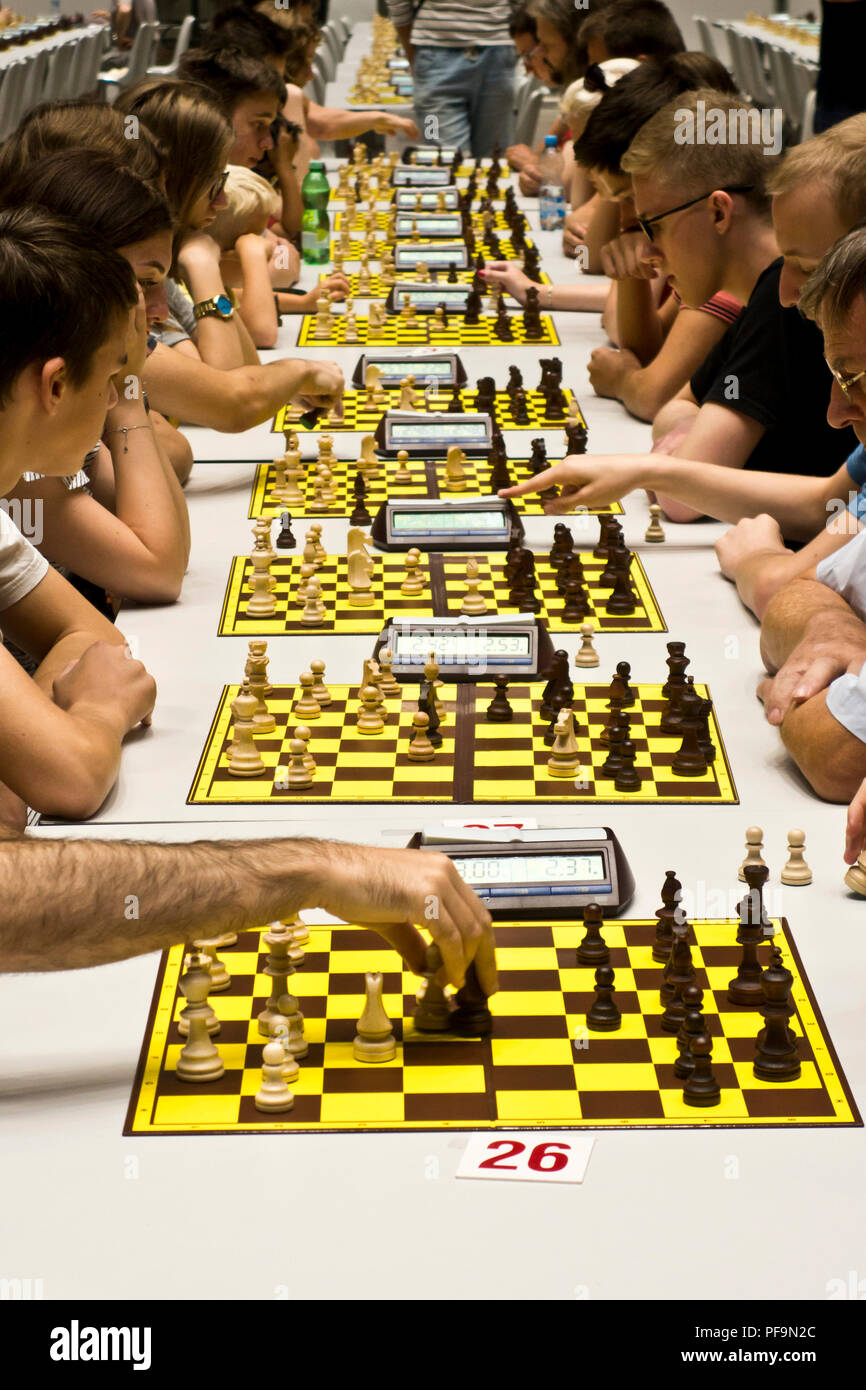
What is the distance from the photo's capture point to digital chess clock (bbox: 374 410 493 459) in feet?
13.1

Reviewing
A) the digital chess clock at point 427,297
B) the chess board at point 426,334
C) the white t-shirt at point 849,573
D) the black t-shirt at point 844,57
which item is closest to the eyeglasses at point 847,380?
the white t-shirt at point 849,573

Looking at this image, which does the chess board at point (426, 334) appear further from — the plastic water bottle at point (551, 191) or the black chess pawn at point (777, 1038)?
the black chess pawn at point (777, 1038)

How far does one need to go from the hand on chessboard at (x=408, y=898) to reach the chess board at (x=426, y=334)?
349cm

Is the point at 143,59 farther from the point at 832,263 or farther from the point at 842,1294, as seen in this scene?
the point at 842,1294

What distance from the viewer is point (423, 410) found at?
4379 mm

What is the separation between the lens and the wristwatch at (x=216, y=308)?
13.9 ft

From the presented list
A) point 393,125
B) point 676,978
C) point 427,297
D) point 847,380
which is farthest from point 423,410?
point 393,125

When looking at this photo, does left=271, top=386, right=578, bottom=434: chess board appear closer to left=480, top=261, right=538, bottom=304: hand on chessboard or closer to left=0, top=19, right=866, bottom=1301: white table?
left=480, top=261, right=538, bottom=304: hand on chessboard

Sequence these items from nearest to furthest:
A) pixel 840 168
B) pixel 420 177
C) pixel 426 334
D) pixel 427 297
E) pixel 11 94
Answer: pixel 840 168, pixel 426 334, pixel 427 297, pixel 420 177, pixel 11 94

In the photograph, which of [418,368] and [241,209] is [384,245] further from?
[418,368]

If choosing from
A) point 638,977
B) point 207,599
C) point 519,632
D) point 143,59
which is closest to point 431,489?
point 207,599

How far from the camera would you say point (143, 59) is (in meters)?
13.3

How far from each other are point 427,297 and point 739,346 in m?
2.12

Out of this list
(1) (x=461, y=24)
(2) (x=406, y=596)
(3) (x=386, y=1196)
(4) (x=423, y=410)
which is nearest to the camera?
(3) (x=386, y=1196)
